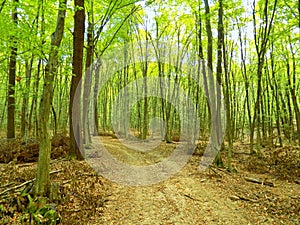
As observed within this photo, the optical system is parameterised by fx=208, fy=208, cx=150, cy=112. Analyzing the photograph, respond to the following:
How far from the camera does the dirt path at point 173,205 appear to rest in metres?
4.87

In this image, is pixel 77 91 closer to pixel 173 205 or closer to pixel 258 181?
pixel 173 205

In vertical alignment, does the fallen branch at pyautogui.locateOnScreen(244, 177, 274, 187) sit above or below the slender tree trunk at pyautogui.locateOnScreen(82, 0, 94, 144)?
below

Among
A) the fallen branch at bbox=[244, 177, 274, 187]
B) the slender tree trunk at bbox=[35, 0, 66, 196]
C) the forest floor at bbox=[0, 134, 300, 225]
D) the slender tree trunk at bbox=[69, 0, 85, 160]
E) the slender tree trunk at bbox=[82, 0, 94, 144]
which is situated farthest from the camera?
the slender tree trunk at bbox=[82, 0, 94, 144]

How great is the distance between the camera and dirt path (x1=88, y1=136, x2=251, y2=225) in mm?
4871

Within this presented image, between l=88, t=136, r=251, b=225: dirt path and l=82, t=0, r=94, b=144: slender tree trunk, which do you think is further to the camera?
l=82, t=0, r=94, b=144: slender tree trunk

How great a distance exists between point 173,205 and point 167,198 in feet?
1.48

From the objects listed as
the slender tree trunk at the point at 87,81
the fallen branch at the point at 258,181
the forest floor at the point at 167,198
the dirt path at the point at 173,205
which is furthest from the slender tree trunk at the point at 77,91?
the fallen branch at the point at 258,181

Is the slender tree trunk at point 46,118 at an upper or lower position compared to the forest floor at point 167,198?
upper

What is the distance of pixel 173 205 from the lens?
5.50m

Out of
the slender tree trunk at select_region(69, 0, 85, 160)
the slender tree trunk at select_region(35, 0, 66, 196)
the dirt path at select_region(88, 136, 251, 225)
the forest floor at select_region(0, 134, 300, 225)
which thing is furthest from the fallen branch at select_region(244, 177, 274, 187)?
the slender tree trunk at select_region(35, 0, 66, 196)

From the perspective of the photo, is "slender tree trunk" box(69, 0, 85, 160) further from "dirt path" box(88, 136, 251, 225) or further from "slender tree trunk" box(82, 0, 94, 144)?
"dirt path" box(88, 136, 251, 225)

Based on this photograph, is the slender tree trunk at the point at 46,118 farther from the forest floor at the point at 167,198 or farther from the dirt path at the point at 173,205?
the dirt path at the point at 173,205

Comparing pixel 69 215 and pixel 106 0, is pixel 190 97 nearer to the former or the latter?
pixel 106 0

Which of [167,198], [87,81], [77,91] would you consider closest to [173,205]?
[167,198]
